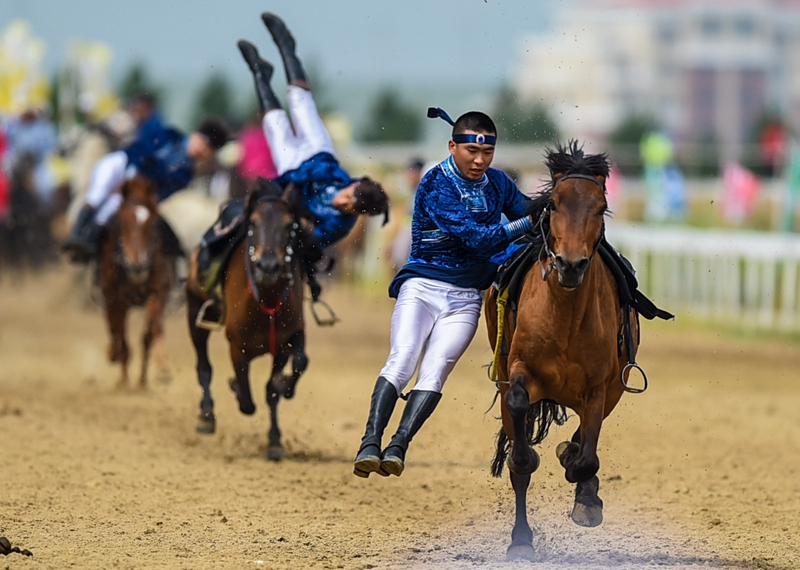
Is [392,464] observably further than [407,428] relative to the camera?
No

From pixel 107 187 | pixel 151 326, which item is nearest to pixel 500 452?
pixel 151 326

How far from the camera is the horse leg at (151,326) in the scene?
472 inches

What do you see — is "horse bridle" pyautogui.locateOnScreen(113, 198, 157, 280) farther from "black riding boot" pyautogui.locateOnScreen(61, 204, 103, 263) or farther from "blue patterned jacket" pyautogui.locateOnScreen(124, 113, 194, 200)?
"black riding boot" pyautogui.locateOnScreen(61, 204, 103, 263)

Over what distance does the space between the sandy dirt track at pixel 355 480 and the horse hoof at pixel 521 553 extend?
0.07 m

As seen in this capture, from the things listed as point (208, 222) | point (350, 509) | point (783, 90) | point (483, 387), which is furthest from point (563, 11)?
point (350, 509)

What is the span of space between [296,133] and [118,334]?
11.7 ft

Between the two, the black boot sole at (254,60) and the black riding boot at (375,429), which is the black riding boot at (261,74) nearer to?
the black boot sole at (254,60)

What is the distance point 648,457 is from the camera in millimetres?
9312

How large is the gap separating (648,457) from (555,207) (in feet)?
13.7

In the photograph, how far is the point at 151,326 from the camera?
475 inches

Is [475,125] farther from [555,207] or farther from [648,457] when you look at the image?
[648,457]

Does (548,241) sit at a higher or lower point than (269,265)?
higher

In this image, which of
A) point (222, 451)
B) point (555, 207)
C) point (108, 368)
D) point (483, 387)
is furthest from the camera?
point (108, 368)

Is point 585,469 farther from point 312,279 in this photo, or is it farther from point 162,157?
point 162,157
